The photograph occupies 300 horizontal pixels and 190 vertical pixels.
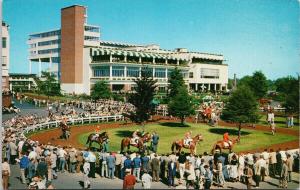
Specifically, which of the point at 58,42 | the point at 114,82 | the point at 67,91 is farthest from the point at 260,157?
the point at 58,42

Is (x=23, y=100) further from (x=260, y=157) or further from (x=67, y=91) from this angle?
(x=260, y=157)

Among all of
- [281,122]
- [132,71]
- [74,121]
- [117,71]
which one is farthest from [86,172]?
[132,71]

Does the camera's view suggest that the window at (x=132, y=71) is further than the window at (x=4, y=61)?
Yes

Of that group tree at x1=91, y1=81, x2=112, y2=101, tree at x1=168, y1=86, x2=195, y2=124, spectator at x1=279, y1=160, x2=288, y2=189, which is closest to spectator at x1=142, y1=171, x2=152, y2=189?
spectator at x1=279, y1=160, x2=288, y2=189

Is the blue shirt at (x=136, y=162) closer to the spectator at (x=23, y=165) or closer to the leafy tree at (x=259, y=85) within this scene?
the spectator at (x=23, y=165)

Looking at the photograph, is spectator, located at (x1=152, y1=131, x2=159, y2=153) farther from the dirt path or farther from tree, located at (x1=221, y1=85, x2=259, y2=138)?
tree, located at (x1=221, y1=85, x2=259, y2=138)

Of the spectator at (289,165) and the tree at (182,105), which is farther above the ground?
the tree at (182,105)

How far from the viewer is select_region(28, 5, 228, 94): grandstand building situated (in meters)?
68.8

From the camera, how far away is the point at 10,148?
20.8 m

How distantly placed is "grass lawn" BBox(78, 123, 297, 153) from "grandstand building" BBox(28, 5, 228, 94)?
2828cm

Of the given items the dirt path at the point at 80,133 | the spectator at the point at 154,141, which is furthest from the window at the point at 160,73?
the spectator at the point at 154,141

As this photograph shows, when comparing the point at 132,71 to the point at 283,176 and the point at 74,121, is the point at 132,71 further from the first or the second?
the point at 283,176

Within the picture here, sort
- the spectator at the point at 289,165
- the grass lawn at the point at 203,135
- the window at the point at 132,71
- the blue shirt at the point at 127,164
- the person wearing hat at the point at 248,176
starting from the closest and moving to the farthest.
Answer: the person wearing hat at the point at 248,176 < the blue shirt at the point at 127,164 < the spectator at the point at 289,165 < the grass lawn at the point at 203,135 < the window at the point at 132,71

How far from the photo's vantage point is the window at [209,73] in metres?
86.2
